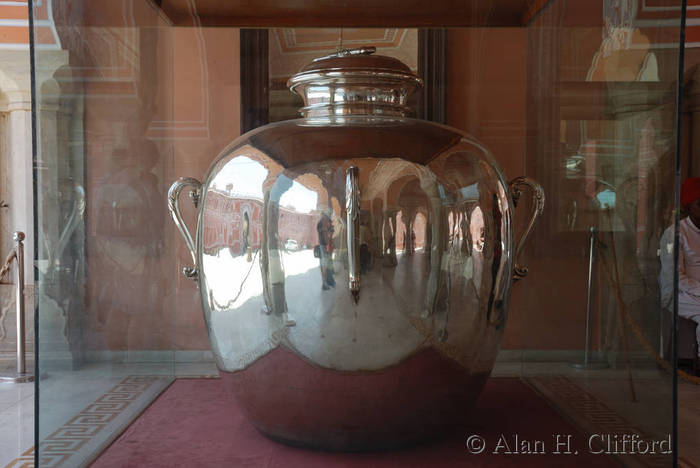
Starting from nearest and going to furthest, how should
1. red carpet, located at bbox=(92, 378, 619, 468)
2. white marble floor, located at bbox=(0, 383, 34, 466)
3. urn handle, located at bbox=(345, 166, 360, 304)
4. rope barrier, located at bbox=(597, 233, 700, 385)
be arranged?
1. urn handle, located at bbox=(345, 166, 360, 304)
2. red carpet, located at bbox=(92, 378, 619, 468)
3. rope barrier, located at bbox=(597, 233, 700, 385)
4. white marble floor, located at bbox=(0, 383, 34, 466)

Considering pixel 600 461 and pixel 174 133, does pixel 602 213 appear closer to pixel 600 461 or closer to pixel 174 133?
pixel 600 461

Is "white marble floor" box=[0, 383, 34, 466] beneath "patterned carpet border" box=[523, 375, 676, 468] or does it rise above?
beneath

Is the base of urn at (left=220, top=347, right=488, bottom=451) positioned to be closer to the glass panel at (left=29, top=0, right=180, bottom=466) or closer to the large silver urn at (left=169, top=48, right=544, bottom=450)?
the large silver urn at (left=169, top=48, right=544, bottom=450)

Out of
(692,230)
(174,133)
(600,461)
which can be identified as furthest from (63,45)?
(692,230)

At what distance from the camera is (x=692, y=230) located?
2.63m

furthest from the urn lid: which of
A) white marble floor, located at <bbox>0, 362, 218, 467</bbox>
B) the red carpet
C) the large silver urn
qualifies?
white marble floor, located at <bbox>0, 362, 218, 467</bbox>

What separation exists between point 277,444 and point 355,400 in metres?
0.26

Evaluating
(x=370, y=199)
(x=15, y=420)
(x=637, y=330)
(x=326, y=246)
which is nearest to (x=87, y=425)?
(x=15, y=420)

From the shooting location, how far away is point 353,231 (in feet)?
4.17

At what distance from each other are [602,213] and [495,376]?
27.8 inches

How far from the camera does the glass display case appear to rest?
52.5 inches

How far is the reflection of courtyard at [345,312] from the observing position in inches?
50.9

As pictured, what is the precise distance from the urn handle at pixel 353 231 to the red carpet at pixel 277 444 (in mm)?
425

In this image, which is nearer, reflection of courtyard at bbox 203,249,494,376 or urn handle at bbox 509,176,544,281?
reflection of courtyard at bbox 203,249,494,376
